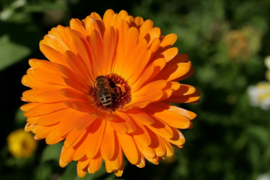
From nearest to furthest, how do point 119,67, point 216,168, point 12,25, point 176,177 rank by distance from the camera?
point 119,67, point 12,25, point 176,177, point 216,168

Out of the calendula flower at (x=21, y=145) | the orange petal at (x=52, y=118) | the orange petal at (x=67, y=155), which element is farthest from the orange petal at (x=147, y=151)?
the calendula flower at (x=21, y=145)

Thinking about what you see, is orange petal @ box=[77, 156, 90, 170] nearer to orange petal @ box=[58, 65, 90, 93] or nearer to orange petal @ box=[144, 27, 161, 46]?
orange petal @ box=[58, 65, 90, 93]

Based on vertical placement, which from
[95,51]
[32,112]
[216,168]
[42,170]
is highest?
[95,51]

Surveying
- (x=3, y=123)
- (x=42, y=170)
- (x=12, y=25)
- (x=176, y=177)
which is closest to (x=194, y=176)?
(x=176, y=177)

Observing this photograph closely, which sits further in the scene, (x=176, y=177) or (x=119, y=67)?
(x=176, y=177)

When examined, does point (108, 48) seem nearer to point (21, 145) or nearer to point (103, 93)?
point (103, 93)

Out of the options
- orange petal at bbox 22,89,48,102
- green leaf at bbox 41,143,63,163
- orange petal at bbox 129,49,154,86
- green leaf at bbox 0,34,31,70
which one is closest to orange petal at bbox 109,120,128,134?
orange petal at bbox 129,49,154,86

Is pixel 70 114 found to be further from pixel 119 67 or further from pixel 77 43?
pixel 119 67

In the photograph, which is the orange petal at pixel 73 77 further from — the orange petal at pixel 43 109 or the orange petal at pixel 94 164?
the orange petal at pixel 94 164
